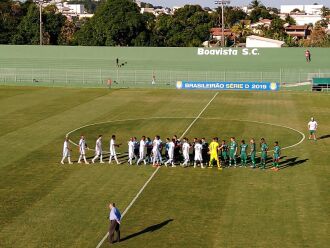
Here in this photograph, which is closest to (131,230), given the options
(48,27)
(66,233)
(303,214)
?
(66,233)

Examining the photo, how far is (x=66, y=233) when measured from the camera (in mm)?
20344

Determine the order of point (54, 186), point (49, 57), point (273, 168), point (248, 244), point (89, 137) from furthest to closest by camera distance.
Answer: point (49, 57)
point (89, 137)
point (273, 168)
point (54, 186)
point (248, 244)

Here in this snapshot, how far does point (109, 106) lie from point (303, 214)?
106 ft

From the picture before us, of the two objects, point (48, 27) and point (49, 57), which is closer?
point (49, 57)

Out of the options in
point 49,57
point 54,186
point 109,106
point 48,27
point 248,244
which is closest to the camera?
point 248,244

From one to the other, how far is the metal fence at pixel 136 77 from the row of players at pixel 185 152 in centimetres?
4105

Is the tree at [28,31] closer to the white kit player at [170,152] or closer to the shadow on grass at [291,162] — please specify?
the white kit player at [170,152]

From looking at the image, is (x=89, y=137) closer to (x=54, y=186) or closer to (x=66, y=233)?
(x=54, y=186)

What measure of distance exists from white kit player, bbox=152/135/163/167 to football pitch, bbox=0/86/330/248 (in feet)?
2.11

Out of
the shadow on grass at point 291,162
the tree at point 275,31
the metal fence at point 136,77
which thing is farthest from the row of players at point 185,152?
the tree at point 275,31

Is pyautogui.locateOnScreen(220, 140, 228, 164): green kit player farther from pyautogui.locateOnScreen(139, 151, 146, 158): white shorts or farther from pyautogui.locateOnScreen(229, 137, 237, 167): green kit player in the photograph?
pyautogui.locateOnScreen(139, 151, 146, 158): white shorts

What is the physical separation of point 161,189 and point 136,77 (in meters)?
52.8

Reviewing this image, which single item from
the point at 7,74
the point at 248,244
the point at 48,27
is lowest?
the point at 248,244

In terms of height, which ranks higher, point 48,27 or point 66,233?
point 48,27
